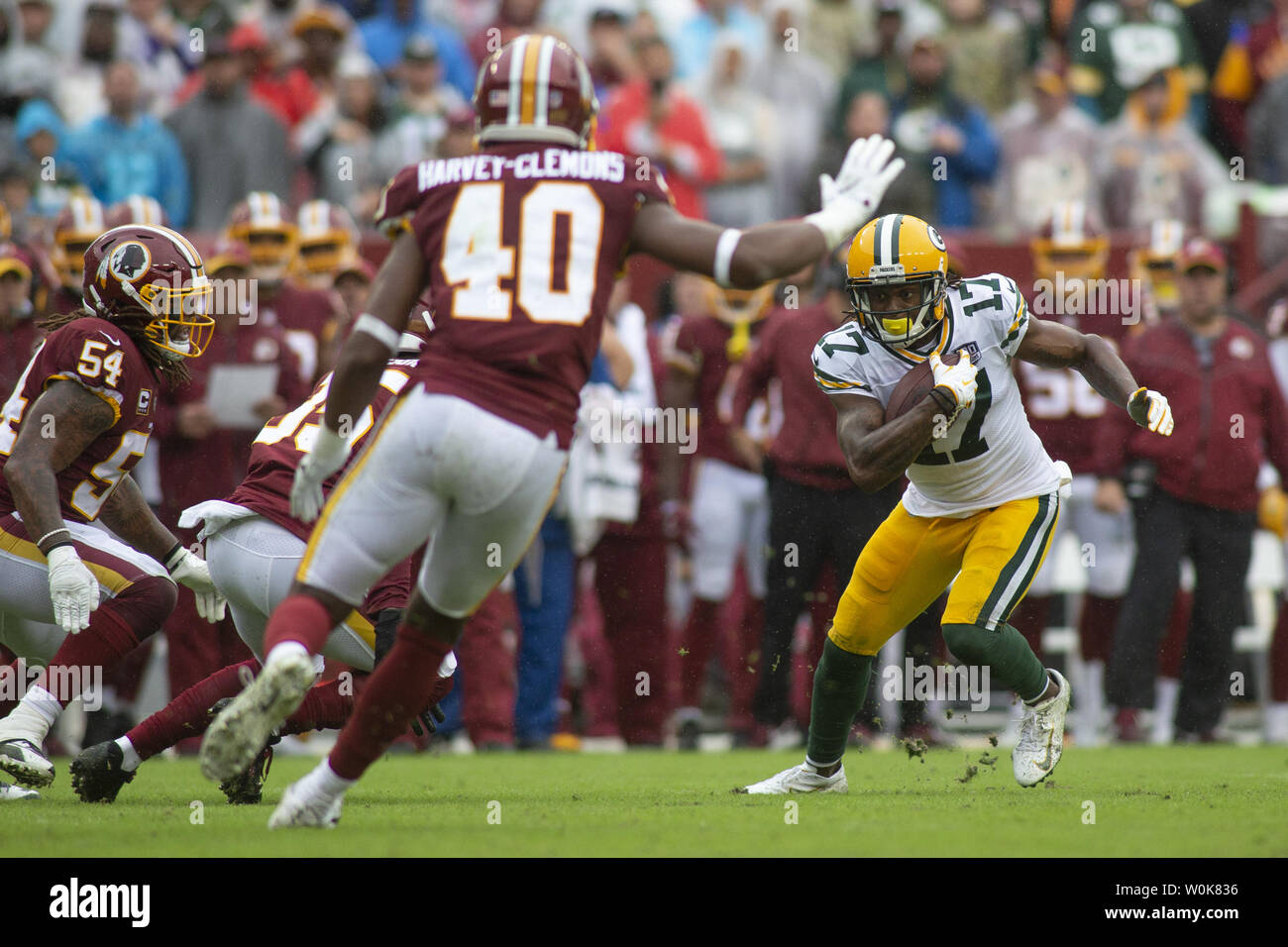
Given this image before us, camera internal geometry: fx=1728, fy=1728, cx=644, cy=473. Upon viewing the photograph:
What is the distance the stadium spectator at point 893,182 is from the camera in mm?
11258

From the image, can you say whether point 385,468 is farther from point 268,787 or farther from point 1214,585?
point 1214,585

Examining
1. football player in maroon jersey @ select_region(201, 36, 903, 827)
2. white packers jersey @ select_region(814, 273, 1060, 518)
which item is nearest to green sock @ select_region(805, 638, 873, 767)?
white packers jersey @ select_region(814, 273, 1060, 518)

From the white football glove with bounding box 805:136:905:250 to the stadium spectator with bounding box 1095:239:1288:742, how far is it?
17.2 feet

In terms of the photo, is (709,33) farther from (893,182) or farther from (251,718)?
(251,718)

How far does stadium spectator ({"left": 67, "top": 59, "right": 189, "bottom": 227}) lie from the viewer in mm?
11062

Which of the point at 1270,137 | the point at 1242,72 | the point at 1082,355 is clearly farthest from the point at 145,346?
the point at 1242,72

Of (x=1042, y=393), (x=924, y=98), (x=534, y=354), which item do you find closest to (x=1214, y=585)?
(x=1042, y=393)

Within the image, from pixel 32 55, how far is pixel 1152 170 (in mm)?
7975

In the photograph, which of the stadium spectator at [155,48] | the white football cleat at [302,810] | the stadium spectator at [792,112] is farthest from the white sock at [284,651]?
the stadium spectator at [155,48]

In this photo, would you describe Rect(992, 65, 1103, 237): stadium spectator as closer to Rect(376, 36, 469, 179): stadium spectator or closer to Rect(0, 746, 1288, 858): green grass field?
Rect(376, 36, 469, 179): stadium spectator

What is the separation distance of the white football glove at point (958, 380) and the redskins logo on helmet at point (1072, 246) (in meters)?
4.79

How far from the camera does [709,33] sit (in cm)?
1340

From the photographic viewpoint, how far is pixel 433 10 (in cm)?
1385

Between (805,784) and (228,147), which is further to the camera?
(228,147)
